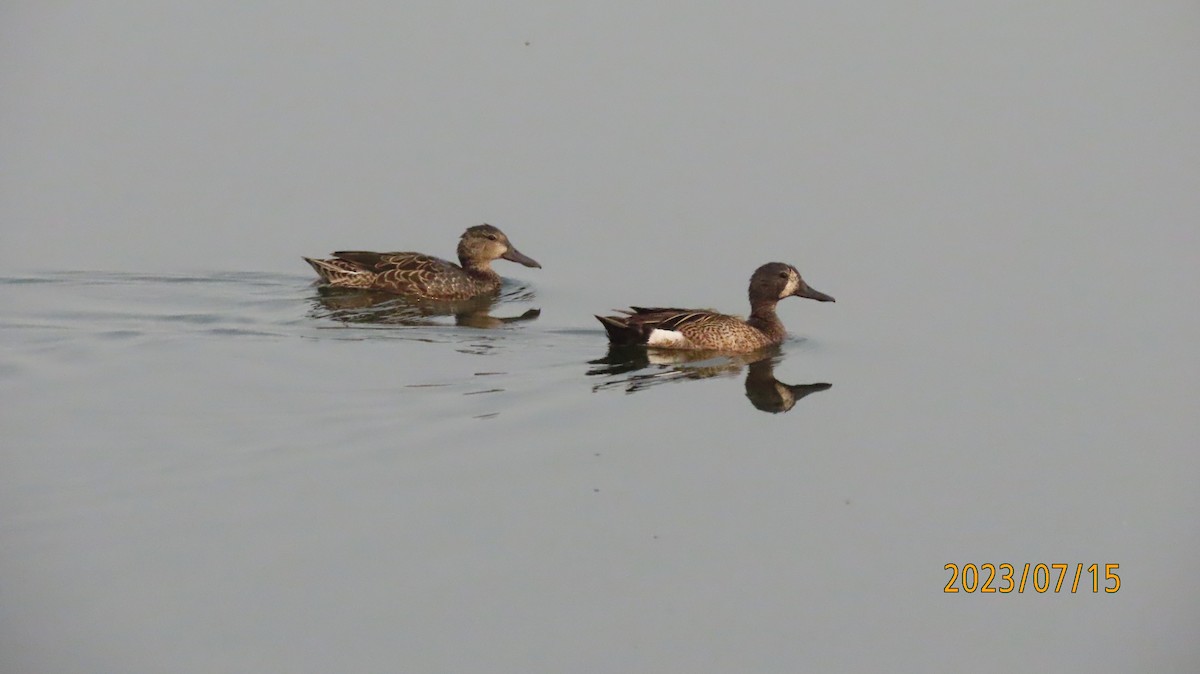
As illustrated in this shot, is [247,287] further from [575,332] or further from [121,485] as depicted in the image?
[121,485]

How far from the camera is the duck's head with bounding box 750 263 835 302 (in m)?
15.3

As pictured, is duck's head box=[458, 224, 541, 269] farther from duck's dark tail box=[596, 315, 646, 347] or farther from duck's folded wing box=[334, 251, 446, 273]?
duck's dark tail box=[596, 315, 646, 347]

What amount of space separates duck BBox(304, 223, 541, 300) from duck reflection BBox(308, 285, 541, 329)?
3.9 inches

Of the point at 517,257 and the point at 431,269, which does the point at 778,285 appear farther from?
the point at 431,269

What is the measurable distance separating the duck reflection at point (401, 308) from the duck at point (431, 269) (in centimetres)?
10

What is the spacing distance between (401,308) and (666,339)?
3.09 m

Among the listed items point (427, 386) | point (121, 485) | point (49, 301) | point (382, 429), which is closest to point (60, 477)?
point (121, 485)

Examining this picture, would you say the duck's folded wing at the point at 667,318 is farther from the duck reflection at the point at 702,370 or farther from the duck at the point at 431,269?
the duck at the point at 431,269

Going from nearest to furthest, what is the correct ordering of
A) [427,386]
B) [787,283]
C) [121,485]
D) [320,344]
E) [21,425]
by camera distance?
[121,485] → [21,425] → [427,386] → [320,344] → [787,283]

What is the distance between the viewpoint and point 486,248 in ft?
56.4

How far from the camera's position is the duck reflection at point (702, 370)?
1358cm

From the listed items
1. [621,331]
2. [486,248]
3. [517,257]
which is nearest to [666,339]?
[621,331]

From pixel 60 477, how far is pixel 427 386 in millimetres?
3219

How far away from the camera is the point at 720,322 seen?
48.4 ft
